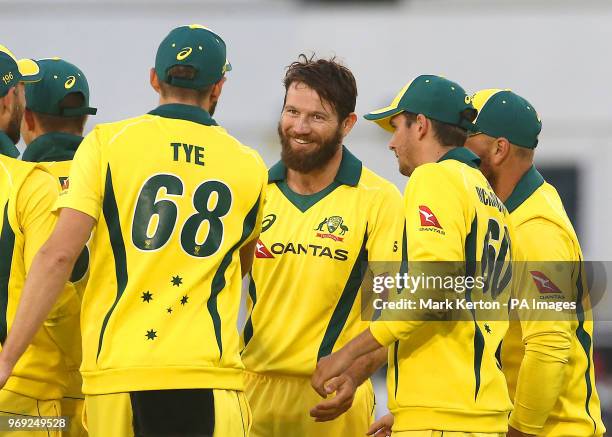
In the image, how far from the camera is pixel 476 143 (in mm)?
6656

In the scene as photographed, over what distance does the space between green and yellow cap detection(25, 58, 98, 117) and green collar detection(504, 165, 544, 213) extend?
214 centimetres

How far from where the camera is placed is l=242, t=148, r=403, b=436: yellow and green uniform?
6.28m

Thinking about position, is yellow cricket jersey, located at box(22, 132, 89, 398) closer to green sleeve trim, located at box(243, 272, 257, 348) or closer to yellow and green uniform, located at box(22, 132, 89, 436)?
yellow and green uniform, located at box(22, 132, 89, 436)

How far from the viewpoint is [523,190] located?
6449 mm

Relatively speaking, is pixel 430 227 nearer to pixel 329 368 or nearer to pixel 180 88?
pixel 329 368

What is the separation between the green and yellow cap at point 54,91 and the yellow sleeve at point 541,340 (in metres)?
2.28

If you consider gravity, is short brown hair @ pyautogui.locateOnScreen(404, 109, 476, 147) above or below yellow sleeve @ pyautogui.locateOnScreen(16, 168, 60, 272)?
above

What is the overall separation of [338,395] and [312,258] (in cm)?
78

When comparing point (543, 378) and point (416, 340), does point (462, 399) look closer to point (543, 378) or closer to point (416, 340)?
point (416, 340)

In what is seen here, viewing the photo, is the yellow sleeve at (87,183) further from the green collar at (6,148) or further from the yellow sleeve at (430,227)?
the yellow sleeve at (430,227)

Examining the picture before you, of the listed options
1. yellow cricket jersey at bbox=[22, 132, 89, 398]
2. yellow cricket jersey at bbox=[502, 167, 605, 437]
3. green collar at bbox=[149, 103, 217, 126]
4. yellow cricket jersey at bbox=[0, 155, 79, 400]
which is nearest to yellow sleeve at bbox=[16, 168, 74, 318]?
yellow cricket jersey at bbox=[0, 155, 79, 400]

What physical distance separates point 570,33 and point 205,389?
32.1ft

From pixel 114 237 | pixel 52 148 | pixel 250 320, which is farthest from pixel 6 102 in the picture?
pixel 250 320

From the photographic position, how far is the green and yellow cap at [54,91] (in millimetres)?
6426
